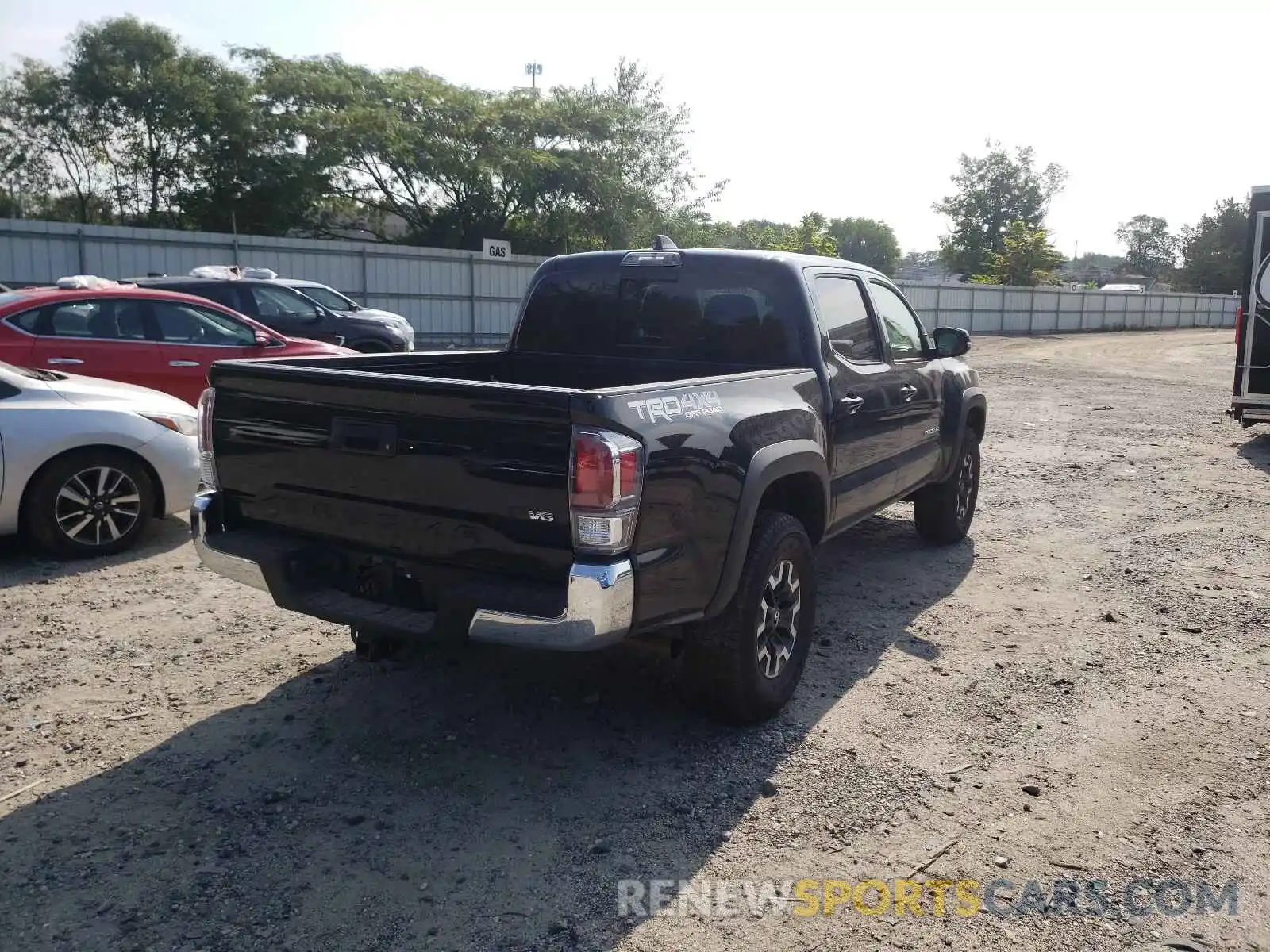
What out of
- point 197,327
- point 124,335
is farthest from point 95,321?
point 197,327

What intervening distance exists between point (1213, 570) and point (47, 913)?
653cm

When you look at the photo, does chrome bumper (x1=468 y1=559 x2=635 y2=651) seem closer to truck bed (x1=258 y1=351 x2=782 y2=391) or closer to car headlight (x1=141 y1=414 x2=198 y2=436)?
truck bed (x1=258 y1=351 x2=782 y2=391)

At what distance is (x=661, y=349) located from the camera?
16.9ft

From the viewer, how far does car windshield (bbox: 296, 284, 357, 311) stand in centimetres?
1541

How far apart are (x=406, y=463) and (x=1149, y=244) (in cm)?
11824

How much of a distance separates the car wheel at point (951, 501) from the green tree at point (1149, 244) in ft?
359

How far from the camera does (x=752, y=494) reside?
13.0 ft

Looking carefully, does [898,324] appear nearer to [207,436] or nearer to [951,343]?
[951,343]

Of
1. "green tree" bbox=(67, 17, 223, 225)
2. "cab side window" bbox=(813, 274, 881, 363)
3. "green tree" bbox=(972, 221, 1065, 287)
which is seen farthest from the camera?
"green tree" bbox=(972, 221, 1065, 287)

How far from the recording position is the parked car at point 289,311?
13367mm

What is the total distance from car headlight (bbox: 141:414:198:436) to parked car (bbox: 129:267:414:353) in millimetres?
6787

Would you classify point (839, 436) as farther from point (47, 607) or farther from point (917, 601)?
point (47, 607)

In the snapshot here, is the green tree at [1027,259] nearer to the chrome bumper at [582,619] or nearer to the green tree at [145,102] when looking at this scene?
the green tree at [145,102]

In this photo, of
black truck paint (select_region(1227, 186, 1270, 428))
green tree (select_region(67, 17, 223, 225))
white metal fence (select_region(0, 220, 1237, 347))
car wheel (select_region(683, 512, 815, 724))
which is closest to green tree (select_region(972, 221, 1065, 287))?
white metal fence (select_region(0, 220, 1237, 347))
